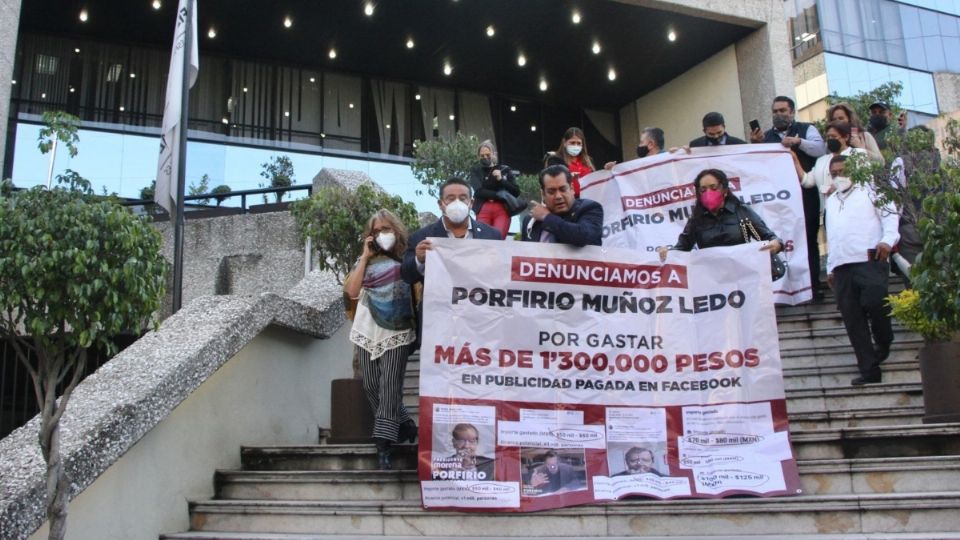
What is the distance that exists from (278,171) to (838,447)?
1502cm

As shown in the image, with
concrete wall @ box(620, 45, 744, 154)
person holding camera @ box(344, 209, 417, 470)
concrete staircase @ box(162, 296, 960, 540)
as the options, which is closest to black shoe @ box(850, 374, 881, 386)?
concrete staircase @ box(162, 296, 960, 540)

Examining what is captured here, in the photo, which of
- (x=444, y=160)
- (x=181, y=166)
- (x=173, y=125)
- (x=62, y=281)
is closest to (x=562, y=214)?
(x=62, y=281)

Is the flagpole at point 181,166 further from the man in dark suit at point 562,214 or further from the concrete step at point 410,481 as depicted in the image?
the man in dark suit at point 562,214

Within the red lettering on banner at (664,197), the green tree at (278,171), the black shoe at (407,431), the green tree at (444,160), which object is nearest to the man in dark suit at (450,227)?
the black shoe at (407,431)

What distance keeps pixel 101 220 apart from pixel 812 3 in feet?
90.3

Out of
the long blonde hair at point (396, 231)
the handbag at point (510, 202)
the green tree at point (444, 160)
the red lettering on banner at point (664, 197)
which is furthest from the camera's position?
the green tree at point (444, 160)

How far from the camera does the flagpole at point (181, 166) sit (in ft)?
25.1

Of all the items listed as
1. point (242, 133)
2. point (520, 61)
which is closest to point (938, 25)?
point (520, 61)

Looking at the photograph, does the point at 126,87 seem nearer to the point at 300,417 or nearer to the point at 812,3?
the point at 300,417

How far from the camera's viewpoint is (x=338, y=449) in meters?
5.86

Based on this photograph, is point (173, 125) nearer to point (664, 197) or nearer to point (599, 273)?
point (664, 197)

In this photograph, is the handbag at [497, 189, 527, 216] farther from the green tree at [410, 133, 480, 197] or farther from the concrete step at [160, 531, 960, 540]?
the green tree at [410, 133, 480, 197]

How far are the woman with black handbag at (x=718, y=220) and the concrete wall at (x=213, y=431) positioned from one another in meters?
3.08

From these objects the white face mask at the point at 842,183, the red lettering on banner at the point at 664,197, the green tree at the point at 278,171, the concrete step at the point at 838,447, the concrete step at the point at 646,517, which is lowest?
the concrete step at the point at 646,517
